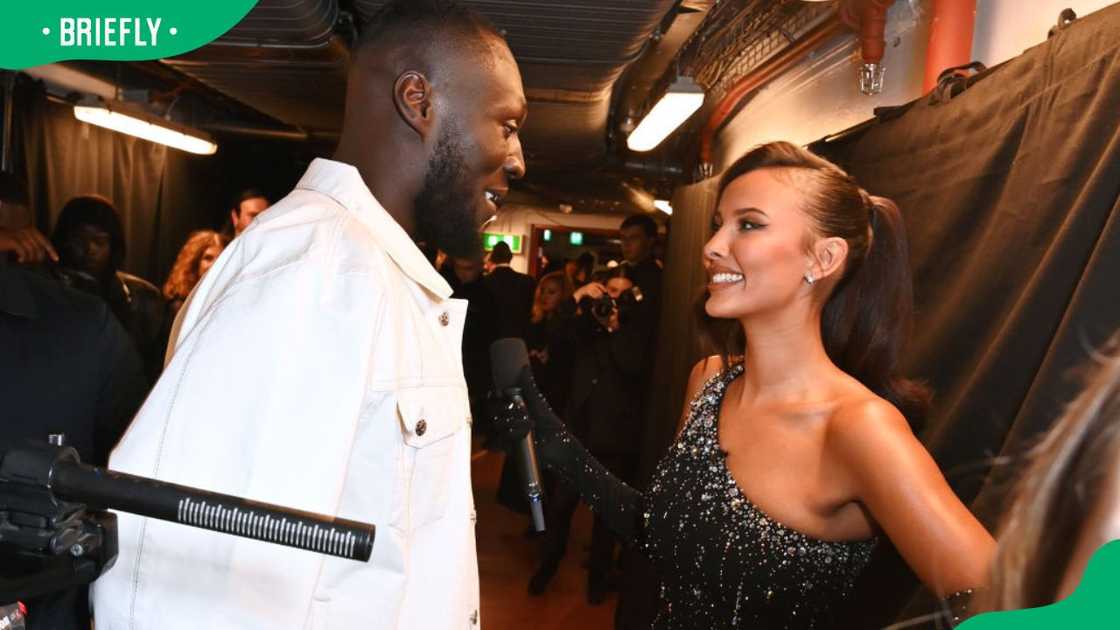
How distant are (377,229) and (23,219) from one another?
263cm

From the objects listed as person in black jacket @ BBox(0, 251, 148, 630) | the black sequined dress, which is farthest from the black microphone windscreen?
person in black jacket @ BBox(0, 251, 148, 630)

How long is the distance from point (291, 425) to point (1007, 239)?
4.40 ft

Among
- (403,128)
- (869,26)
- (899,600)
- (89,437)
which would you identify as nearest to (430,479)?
(403,128)

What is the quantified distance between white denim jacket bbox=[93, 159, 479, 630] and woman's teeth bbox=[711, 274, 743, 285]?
0.79 meters

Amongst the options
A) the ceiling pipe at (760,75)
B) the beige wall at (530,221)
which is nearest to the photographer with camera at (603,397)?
the ceiling pipe at (760,75)

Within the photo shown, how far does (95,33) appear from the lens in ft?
6.65

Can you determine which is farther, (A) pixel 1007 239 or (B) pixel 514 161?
(A) pixel 1007 239

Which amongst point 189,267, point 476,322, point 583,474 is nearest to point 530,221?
point 476,322

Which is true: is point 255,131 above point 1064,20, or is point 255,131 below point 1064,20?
above

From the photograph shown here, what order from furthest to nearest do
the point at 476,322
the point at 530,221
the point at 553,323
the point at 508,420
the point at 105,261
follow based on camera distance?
the point at 530,221, the point at 553,323, the point at 476,322, the point at 105,261, the point at 508,420

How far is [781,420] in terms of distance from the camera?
1561mm

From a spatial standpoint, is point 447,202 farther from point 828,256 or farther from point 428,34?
point 828,256

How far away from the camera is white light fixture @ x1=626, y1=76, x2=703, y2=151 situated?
3438mm

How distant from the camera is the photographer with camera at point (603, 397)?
396 cm
